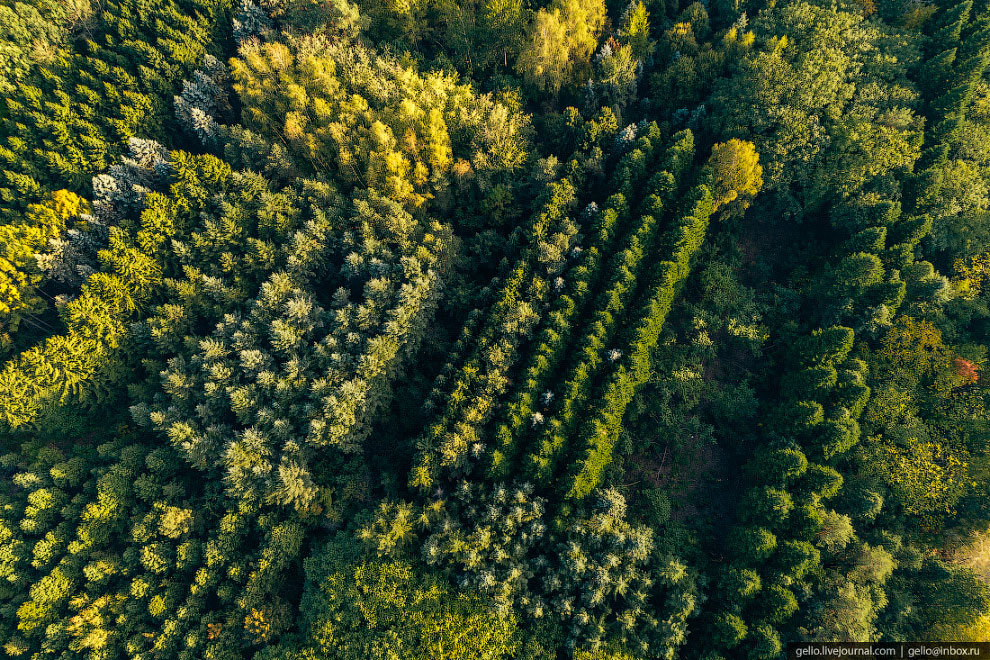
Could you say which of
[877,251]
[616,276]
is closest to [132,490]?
[616,276]

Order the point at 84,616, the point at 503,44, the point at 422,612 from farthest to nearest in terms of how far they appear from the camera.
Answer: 1. the point at 503,44
2. the point at 84,616
3. the point at 422,612

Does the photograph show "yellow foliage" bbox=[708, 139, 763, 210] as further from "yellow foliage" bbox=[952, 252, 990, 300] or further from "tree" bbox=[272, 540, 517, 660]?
"tree" bbox=[272, 540, 517, 660]

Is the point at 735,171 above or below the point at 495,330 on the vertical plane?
above

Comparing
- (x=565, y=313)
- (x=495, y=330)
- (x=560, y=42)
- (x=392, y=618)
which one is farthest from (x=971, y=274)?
(x=392, y=618)

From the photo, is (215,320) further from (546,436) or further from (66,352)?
(546,436)

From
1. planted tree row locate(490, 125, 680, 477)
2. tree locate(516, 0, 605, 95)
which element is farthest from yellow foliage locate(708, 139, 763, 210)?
tree locate(516, 0, 605, 95)

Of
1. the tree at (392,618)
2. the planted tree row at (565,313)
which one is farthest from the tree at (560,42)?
the tree at (392,618)

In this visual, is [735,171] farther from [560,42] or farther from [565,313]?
[560,42]

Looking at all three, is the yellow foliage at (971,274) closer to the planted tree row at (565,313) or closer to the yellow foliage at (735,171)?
the yellow foliage at (735,171)
